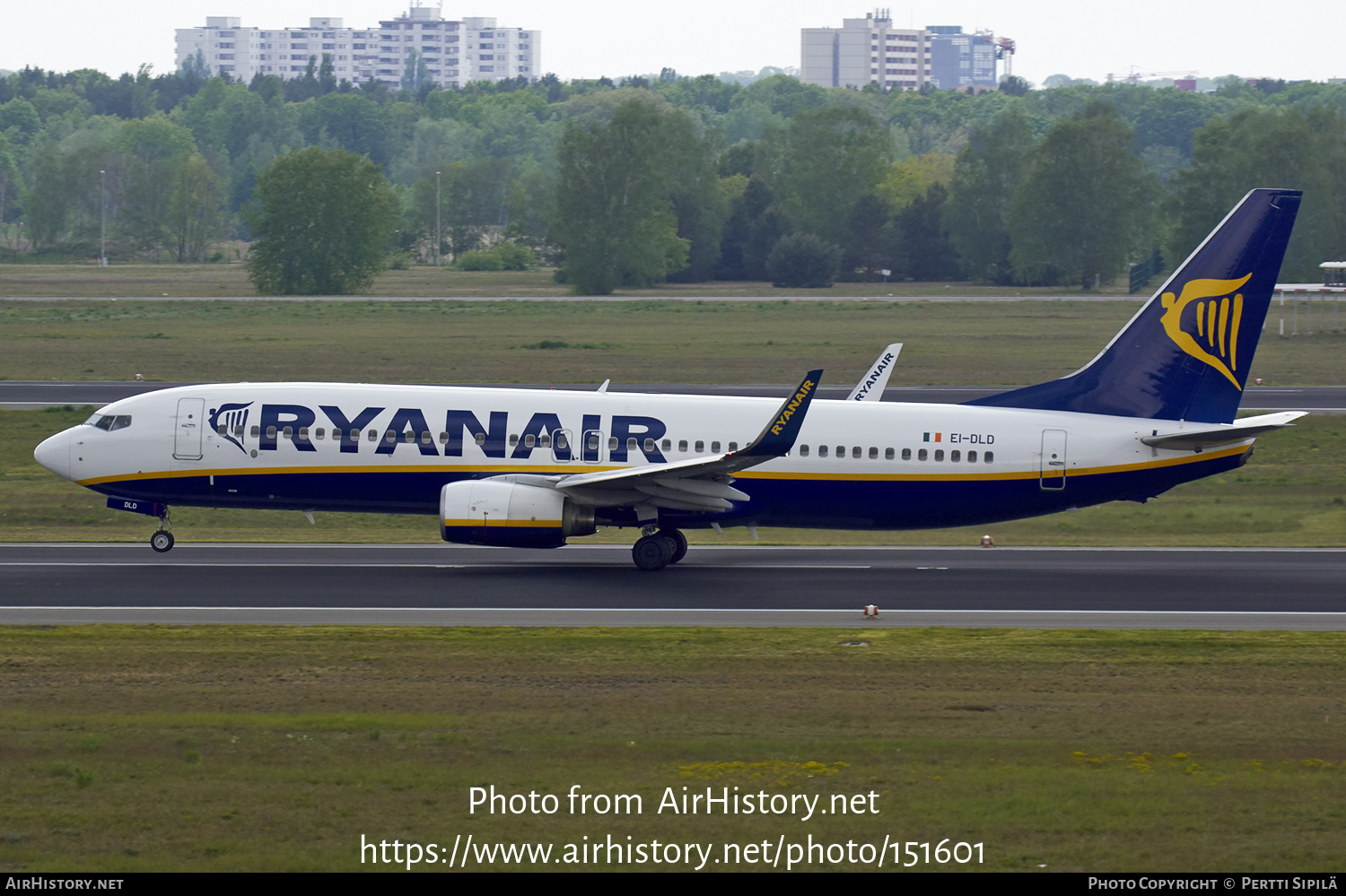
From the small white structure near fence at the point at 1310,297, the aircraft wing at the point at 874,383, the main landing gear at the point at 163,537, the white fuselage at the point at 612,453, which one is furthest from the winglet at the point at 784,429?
the small white structure near fence at the point at 1310,297

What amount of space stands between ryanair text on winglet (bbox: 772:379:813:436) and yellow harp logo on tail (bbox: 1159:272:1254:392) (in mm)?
9333

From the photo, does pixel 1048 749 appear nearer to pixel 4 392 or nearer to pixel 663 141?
pixel 4 392

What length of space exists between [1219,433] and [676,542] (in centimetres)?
1214

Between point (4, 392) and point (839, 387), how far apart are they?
36.6 meters

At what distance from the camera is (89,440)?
1335 inches

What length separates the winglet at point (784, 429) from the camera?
30344mm

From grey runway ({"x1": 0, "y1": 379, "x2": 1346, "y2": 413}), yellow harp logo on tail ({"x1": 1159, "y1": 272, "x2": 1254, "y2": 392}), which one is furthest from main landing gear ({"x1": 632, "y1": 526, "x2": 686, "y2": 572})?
grey runway ({"x1": 0, "y1": 379, "x2": 1346, "y2": 413})

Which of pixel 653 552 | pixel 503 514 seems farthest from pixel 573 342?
pixel 503 514

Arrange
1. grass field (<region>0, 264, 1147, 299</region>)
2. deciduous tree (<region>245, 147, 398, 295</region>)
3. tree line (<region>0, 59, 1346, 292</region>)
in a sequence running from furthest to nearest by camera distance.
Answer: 1. tree line (<region>0, 59, 1346, 292</region>)
2. grass field (<region>0, 264, 1147, 299</region>)
3. deciduous tree (<region>245, 147, 398, 295</region>)

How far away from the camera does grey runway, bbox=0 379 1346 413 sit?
59.5 m

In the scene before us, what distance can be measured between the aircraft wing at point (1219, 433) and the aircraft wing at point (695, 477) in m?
8.05

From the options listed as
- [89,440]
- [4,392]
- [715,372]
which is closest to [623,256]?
[715,372]

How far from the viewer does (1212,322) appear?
33.2 metres

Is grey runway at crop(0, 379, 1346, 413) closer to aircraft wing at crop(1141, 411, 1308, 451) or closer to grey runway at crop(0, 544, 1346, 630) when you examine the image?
grey runway at crop(0, 544, 1346, 630)
